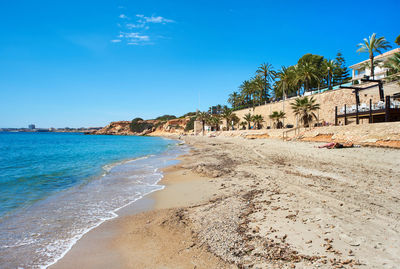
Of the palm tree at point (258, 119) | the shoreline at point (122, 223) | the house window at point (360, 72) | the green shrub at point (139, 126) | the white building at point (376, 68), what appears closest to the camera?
the shoreline at point (122, 223)

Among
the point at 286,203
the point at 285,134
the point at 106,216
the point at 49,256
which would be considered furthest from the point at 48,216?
the point at 285,134

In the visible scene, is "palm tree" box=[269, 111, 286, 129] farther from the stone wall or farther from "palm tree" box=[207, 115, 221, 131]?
"palm tree" box=[207, 115, 221, 131]

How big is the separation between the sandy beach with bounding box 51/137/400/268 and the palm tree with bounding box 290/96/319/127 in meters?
27.3

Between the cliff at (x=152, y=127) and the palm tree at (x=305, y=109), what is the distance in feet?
253

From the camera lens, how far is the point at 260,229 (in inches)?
157

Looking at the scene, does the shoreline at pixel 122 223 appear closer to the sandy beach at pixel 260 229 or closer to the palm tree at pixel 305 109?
the sandy beach at pixel 260 229

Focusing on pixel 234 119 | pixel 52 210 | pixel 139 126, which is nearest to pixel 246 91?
pixel 234 119

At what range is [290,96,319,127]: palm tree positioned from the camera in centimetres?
3225

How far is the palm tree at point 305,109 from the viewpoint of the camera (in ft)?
106

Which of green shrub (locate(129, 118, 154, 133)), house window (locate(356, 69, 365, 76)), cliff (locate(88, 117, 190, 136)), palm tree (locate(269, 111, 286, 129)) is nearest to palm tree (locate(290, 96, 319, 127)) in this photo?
palm tree (locate(269, 111, 286, 129))

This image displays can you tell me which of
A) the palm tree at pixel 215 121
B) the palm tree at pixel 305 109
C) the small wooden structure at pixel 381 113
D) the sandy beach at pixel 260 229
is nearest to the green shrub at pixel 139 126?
the palm tree at pixel 215 121

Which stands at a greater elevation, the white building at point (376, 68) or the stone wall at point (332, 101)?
the white building at point (376, 68)

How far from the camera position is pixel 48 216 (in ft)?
20.1

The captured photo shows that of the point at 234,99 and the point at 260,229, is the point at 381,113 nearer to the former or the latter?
the point at 260,229
